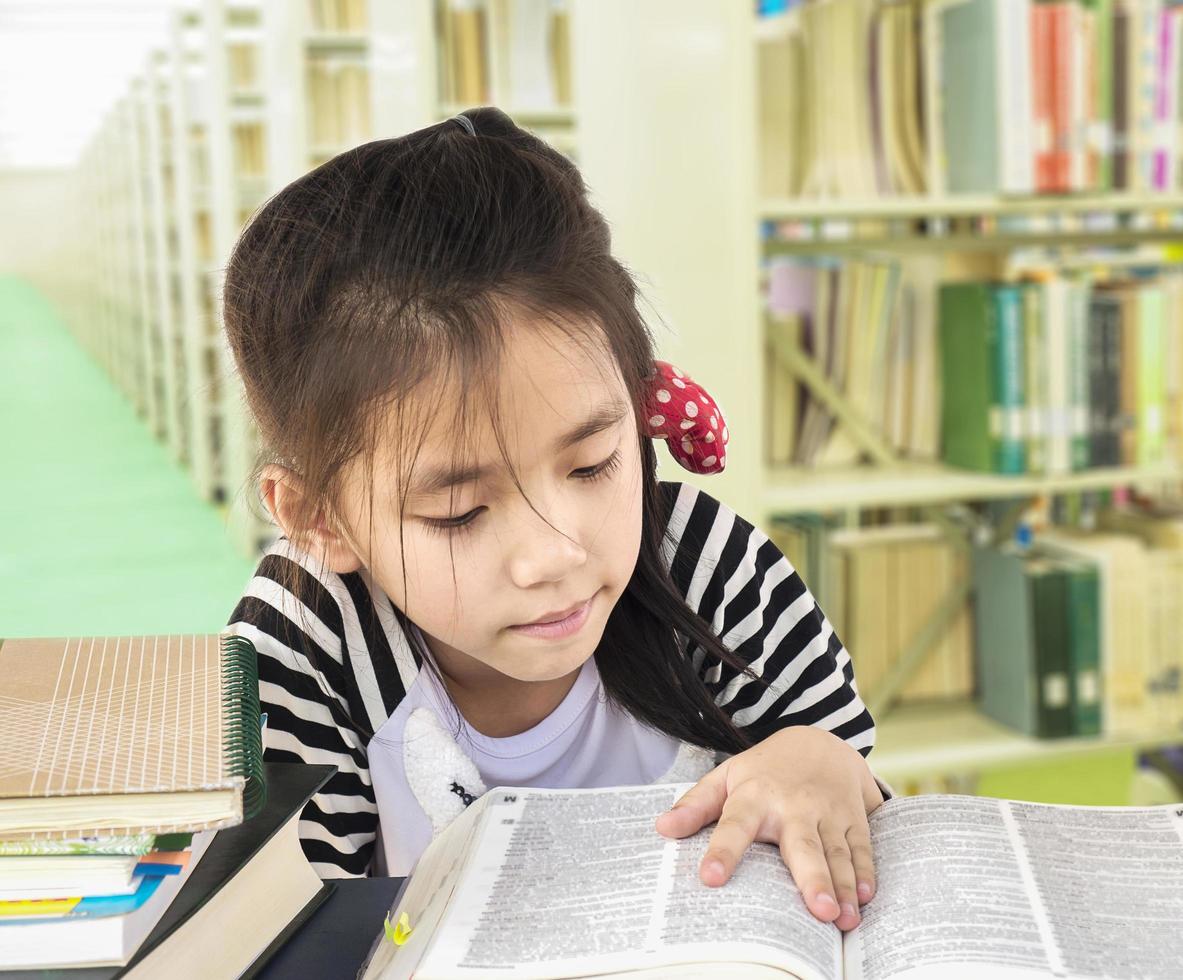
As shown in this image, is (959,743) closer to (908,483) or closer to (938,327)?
(908,483)

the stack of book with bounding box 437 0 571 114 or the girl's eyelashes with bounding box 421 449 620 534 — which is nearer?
the girl's eyelashes with bounding box 421 449 620 534

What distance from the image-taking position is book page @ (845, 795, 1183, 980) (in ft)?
1.45

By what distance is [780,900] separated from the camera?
1.60ft

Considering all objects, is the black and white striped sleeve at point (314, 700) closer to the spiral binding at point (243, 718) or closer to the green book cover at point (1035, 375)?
the spiral binding at point (243, 718)

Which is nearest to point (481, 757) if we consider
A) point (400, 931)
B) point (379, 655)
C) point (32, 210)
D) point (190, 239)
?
point (379, 655)

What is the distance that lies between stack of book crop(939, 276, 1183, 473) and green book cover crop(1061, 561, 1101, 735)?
6.9 inches

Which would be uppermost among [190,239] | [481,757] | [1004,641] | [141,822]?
[190,239]

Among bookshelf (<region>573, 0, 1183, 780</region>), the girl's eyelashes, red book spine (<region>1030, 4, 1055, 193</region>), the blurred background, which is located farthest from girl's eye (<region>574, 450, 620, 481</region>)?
red book spine (<region>1030, 4, 1055, 193</region>)

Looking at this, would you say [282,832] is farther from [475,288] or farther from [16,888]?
[475,288]

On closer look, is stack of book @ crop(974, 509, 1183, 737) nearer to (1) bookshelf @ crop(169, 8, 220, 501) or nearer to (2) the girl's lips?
(2) the girl's lips

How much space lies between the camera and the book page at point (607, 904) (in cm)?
44

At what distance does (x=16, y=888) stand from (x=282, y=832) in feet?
0.39

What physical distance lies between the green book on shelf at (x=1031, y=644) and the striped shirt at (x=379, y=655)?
1.18 m

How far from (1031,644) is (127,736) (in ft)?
5.58
